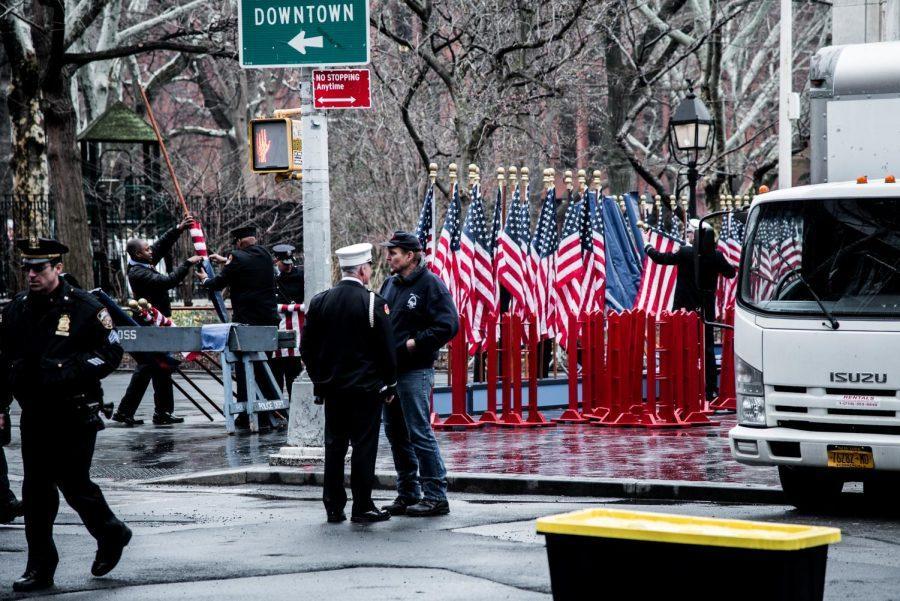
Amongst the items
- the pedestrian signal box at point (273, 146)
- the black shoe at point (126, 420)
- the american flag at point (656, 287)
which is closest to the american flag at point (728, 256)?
the american flag at point (656, 287)

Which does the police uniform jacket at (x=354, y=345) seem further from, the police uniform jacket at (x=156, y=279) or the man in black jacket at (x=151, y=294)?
the police uniform jacket at (x=156, y=279)

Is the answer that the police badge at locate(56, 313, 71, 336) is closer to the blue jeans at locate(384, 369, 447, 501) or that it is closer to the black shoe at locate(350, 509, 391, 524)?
the black shoe at locate(350, 509, 391, 524)

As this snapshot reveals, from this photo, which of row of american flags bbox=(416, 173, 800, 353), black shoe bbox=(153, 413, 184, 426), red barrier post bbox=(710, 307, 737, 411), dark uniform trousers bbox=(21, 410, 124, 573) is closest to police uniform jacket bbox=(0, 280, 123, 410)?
dark uniform trousers bbox=(21, 410, 124, 573)

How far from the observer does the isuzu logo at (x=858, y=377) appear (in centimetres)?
954

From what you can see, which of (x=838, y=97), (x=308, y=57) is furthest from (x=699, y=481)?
(x=308, y=57)

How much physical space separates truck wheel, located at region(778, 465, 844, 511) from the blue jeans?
2.42m

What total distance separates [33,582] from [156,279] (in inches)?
366

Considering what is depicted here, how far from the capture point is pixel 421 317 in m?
10.6

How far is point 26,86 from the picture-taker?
76.0ft

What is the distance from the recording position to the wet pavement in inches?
480

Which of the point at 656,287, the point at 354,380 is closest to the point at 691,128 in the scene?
the point at 656,287

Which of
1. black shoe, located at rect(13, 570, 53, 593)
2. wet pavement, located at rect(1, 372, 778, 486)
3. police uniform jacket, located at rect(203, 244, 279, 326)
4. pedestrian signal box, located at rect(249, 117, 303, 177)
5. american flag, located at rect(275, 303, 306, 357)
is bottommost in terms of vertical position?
wet pavement, located at rect(1, 372, 778, 486)

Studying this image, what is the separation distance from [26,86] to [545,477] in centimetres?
1455

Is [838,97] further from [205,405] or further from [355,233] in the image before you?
[355,233]
